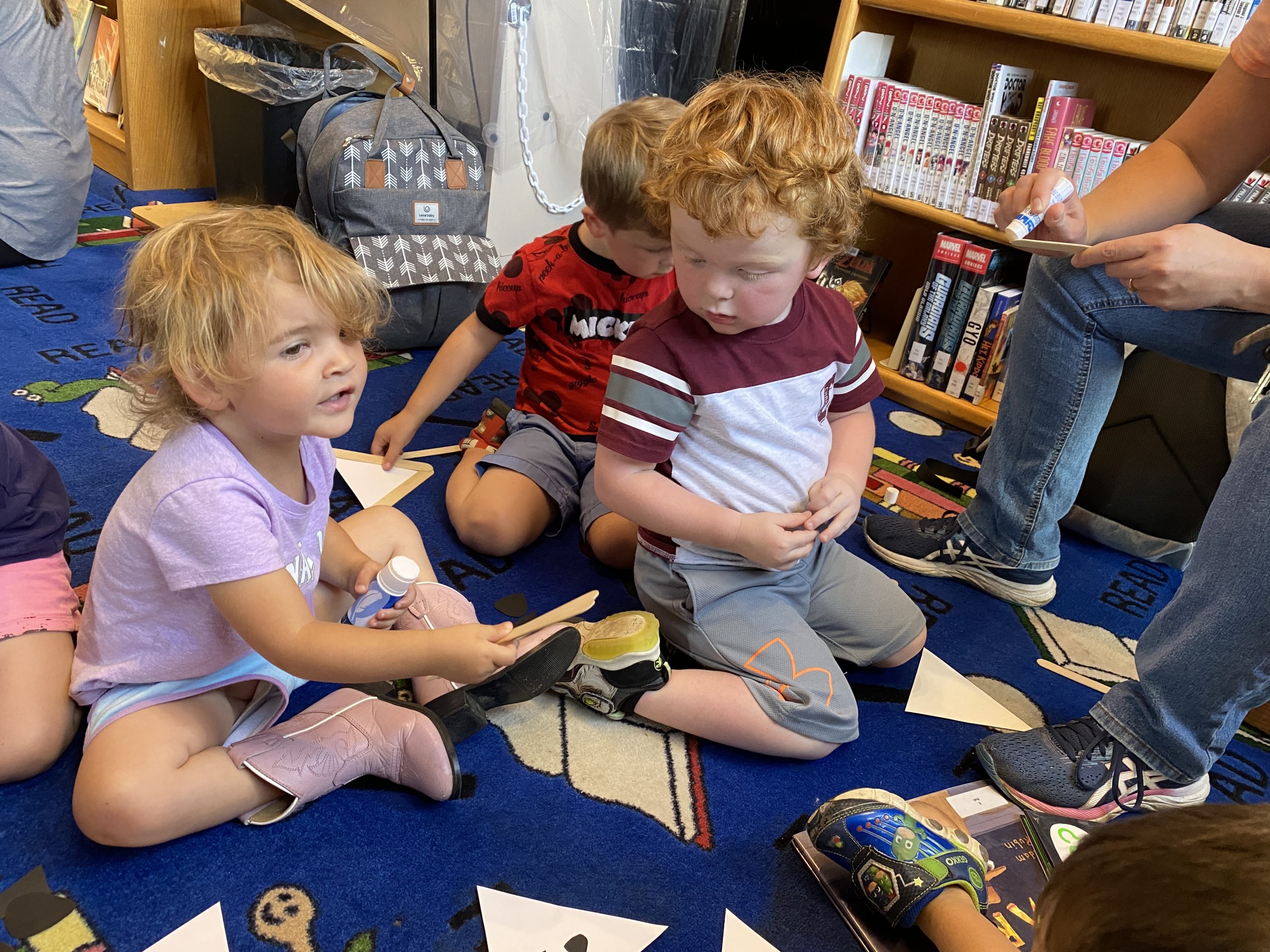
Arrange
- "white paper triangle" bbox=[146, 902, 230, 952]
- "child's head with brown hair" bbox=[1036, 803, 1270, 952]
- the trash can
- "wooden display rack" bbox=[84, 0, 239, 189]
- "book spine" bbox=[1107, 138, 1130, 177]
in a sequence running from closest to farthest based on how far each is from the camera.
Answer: "child's head with brown hair" bbox=[1036, 803, 1270, 952] < "white paper triangle" bbox=[146, 902, 230, 952] < "book spine" bbox=[1107, 138, 1130, 177] < the trash can < "wooden display rack" bbox=[84, 0, 239, 189]

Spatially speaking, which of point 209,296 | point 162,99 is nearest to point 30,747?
point 209,296

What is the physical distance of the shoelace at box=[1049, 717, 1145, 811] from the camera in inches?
38.3

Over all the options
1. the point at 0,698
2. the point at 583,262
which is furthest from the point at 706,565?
the point at 0,698

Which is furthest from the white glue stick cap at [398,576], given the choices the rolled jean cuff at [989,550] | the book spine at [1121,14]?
the book spine at [1121,14]

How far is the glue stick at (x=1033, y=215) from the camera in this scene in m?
1.08

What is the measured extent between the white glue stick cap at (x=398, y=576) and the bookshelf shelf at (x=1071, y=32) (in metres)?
1.44

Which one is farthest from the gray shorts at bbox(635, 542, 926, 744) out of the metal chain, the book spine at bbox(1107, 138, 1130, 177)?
the metal chain

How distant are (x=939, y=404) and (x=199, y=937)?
1.61 meters

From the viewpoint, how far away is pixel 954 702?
3.64 ft

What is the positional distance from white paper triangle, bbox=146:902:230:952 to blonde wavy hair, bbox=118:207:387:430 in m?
0.40

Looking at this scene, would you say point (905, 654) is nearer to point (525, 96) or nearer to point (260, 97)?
point (525, 96)

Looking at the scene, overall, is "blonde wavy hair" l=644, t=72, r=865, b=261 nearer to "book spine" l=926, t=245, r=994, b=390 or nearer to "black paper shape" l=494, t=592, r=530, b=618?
"black paper shape" l=494, t=592, r=530, b=618

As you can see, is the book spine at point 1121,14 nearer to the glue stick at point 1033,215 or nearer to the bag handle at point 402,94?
the glue stick at point 1033,215

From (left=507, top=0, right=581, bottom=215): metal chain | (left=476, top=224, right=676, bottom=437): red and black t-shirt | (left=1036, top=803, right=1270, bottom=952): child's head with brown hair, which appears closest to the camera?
(left=1036, top=803, right=1270, bottom=952): child's head with brown hair
